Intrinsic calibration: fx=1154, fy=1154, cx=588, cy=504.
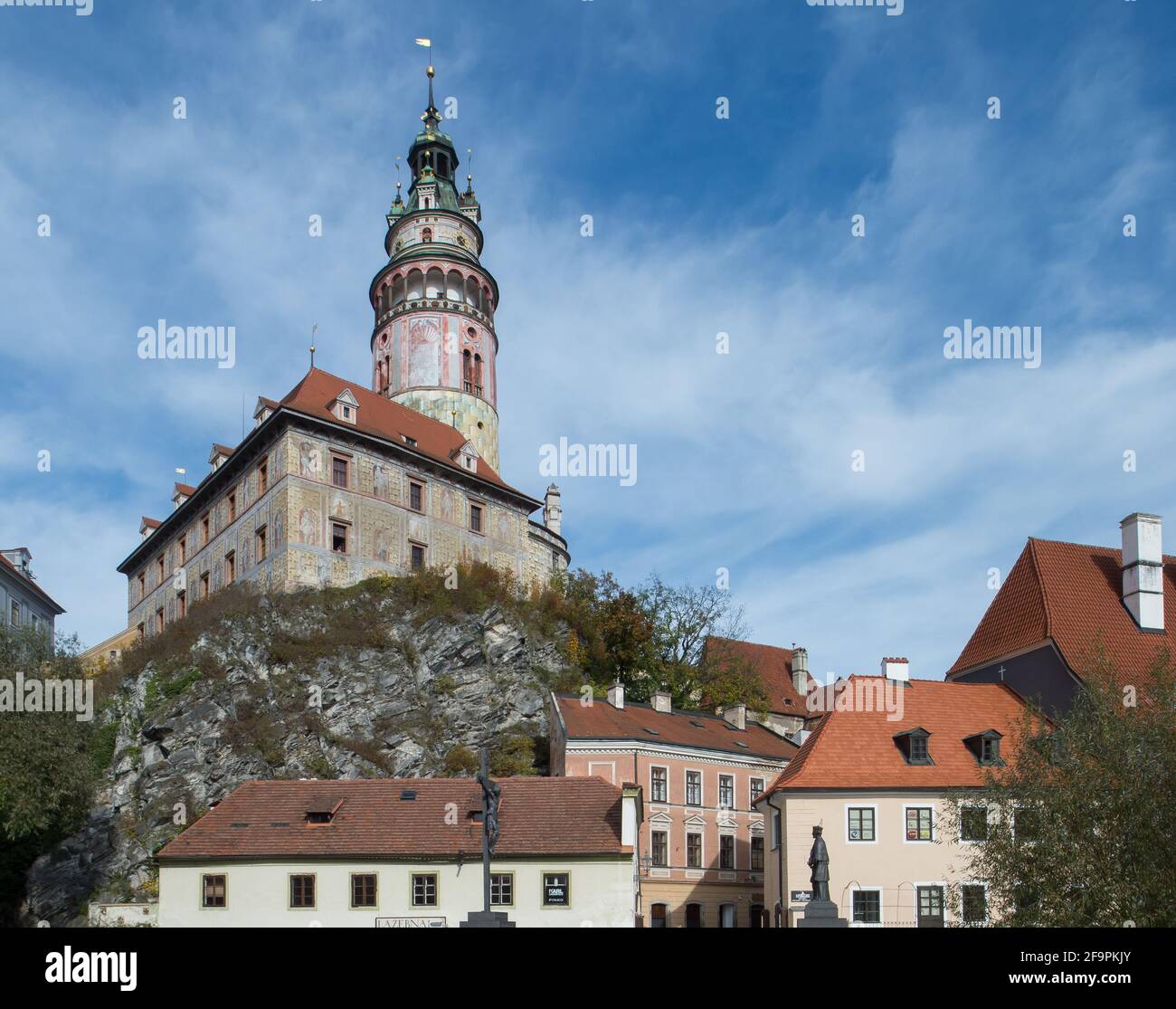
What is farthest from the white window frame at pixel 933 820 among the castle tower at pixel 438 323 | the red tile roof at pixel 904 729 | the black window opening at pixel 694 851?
the castle tower at pixel 438 323

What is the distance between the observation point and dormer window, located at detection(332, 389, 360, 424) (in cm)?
5784

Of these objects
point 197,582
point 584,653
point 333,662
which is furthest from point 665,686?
point 197,582

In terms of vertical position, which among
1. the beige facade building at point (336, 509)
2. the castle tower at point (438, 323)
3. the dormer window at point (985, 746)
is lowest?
the dormer window at point (985, 746)

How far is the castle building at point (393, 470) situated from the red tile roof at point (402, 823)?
60.6 ft

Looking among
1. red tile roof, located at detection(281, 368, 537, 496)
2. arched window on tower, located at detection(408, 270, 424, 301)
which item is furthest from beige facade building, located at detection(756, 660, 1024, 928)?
arched window on tower, located at detection(408, 270, 424, 301)

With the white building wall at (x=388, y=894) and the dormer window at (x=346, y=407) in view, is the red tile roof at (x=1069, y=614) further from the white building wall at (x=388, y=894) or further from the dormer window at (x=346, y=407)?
the dormer window at (x=346, y=407)

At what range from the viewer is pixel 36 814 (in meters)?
35.8

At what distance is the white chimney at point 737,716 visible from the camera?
5538 cm

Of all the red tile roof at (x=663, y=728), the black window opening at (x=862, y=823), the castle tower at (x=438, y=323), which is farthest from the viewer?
the castle tower at (x=438, y=323)

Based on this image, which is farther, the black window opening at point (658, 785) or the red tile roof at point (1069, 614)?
the black window opening at point (658, 785)

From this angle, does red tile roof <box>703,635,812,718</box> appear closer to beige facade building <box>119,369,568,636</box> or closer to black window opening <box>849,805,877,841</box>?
beige facade building <box>119,369,568,636</box>

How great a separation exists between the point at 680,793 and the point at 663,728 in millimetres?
2933
